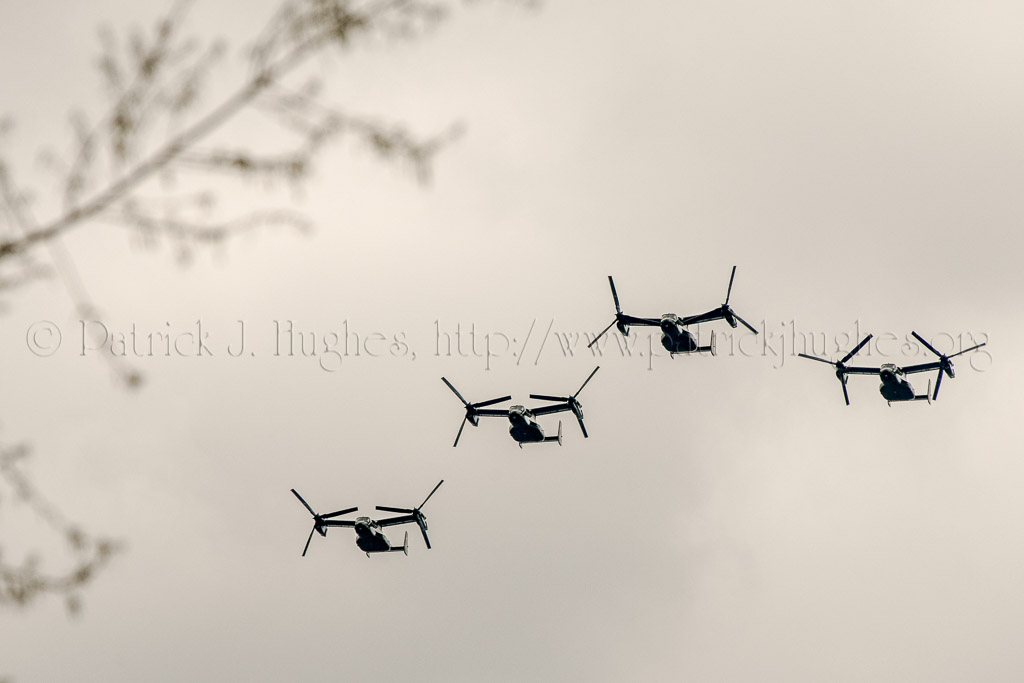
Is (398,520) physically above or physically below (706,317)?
below

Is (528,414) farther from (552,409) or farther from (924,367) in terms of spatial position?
Answer: (924,367)

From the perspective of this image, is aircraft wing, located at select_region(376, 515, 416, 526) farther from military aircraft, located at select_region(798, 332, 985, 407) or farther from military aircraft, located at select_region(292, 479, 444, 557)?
military aircraft, located at select_region(798, 332, 985, 407)

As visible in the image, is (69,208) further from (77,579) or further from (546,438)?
(546,438)

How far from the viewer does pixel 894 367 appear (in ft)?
171

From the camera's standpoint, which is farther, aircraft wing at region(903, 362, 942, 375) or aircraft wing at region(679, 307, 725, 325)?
aircraft wing at region(903, 362, 942, 375)

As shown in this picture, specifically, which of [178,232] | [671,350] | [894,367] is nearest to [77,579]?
[178,232]

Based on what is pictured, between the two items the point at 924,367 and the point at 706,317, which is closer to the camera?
the point at 706,317

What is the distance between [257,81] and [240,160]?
507 mm

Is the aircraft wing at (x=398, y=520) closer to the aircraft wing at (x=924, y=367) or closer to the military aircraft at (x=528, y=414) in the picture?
the military aircraft at (x=528, y=414)

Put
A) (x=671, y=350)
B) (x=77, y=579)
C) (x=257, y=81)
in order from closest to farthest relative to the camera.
→ (x=257, y=81) → (x=77, y=579) → (x=671, y=350)

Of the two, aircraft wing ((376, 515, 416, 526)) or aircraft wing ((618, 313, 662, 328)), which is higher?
aircraft wing ((618, 313, 662, 328))

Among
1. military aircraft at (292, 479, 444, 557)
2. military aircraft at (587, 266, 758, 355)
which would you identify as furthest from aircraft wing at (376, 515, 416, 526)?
military aircraft at (587, 266, 758, 355)

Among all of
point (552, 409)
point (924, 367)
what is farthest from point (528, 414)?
point (924, 367)

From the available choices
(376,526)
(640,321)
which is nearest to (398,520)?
(376,526)
